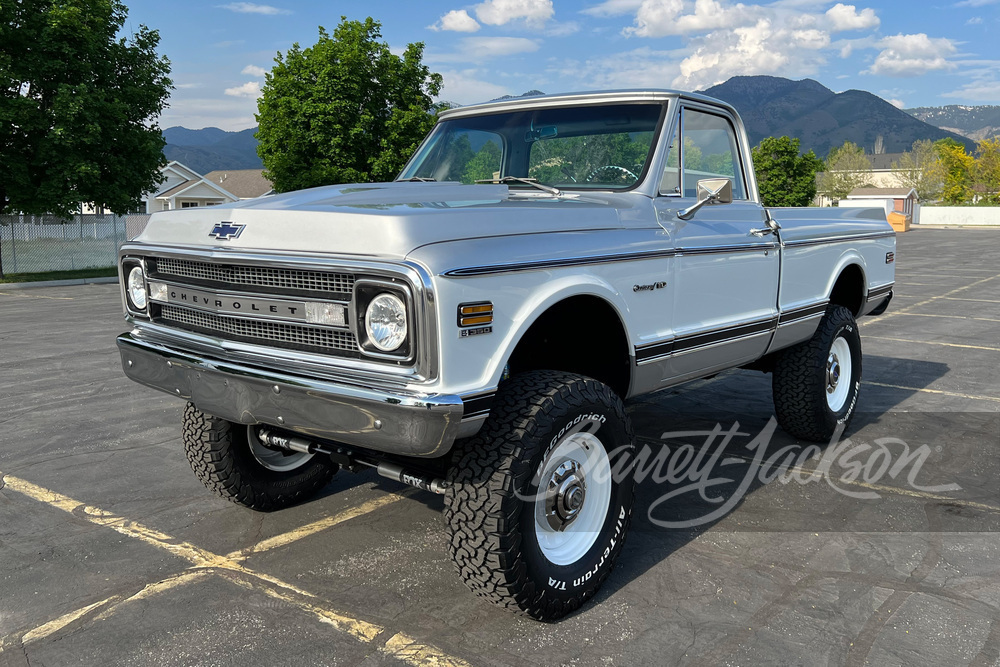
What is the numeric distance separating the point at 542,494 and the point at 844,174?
101 metres

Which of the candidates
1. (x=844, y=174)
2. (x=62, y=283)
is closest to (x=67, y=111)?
(x=62, y=283)

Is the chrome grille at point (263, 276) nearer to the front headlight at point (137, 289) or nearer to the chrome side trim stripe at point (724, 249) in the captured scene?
the front headlight at point (137, 289)

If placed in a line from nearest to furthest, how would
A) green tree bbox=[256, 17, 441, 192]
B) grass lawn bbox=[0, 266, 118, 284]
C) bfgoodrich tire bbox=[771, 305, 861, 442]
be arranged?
bfgoodrich tire bbox=[771, 305, 861, 442]
grass lawn bbox=[0, 266, 118, 284]
green tree bbox=[256, 17, 441, 192]

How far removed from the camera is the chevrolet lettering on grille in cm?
306

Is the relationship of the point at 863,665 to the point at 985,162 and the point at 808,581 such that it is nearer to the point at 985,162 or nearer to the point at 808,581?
the point at 808,581

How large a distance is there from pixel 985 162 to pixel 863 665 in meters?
103

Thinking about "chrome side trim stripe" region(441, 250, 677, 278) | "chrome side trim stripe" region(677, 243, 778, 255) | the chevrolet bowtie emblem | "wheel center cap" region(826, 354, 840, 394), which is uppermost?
the chevrolet bowtie emblem

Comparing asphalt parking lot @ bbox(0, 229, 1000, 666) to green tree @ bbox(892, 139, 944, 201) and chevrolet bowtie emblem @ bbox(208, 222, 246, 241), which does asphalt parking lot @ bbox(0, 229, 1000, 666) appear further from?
green tree @ bbox(892, 139, 944, 201)

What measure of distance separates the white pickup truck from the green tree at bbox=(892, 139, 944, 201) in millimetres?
95474

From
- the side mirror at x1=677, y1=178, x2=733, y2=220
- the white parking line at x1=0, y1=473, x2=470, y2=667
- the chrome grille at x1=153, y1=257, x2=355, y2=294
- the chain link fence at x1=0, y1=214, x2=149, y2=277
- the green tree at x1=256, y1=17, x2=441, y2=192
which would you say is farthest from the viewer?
the green tree at x1=256, y1=17, x2=441, y2=192

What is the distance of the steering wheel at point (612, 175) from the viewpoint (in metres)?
4.22

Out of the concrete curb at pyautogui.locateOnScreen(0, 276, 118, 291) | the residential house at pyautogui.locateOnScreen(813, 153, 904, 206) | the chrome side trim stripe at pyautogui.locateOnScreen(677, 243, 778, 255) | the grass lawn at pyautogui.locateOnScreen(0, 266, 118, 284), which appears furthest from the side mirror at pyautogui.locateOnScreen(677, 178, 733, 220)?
the residential house at pyautogui.locateOnScreen(813, 153, 904, 206)

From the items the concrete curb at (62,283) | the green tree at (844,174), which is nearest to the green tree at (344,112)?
the concrete curb at (62,283)

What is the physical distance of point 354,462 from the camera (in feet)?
11.8
